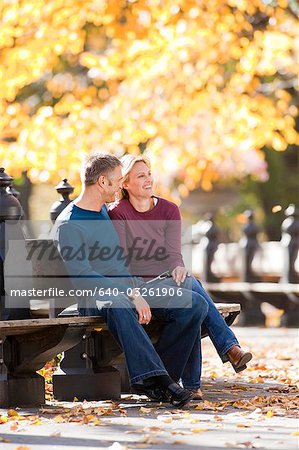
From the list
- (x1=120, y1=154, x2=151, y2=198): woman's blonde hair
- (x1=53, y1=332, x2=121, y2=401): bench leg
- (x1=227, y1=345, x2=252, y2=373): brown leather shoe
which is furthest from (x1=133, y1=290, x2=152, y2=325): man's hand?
(x1=120, y1=154, x2=151, y2=198): woman's blonde hair

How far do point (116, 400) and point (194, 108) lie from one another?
469 inches

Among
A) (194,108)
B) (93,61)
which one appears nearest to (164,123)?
(194,108)

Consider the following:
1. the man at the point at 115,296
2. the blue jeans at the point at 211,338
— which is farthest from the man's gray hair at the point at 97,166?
the blue jeans at the point at 211,338

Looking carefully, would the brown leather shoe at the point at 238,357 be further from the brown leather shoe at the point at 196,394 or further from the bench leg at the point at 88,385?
the bench leg at the point at 88,385

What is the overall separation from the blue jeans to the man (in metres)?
0.10

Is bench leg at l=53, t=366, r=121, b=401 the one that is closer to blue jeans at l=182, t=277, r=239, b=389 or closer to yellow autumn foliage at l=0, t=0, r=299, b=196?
blue jeans at l=182, t=277, r=239, b=389

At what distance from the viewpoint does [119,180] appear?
321 inches

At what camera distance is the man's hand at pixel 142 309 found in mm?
7746

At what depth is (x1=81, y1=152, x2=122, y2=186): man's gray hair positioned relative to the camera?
8.12 meters

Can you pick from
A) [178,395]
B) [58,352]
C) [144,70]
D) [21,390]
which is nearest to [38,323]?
[58,352]

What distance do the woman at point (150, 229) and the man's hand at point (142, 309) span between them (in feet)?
1.39

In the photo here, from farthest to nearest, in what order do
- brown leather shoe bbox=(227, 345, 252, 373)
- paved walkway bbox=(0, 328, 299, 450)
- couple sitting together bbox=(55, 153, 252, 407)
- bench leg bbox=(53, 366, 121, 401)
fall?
bench leg bbox=(53, 366, 121, 401) → brown leather shoe bbox=(227, 345, 252, 373) → couple sitting together bbox=(55, 153, 252, 407) → paved walkway bbox=(0, 328, 299, 450)

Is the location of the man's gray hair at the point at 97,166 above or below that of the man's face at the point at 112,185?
above

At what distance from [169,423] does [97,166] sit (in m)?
1.95
